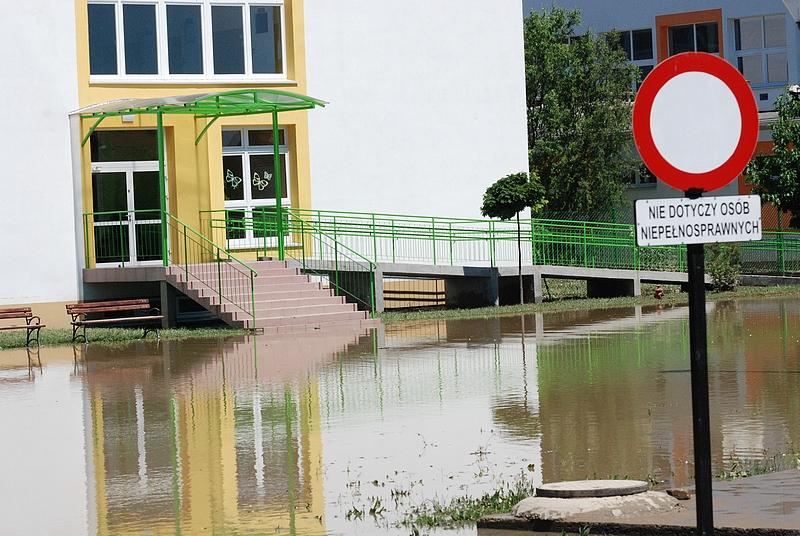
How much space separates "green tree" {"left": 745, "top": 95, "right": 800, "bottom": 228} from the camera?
40.2 m

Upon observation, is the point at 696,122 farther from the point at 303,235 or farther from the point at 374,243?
the point at 374,243

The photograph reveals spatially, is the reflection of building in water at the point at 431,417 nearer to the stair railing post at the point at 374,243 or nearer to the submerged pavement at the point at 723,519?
the submerged pavement at the point at 723,519

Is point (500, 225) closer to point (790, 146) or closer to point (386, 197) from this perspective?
point (386, 197)

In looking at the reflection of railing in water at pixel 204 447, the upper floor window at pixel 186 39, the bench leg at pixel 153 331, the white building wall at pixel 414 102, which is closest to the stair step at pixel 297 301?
the bench leg at pixel 153 331

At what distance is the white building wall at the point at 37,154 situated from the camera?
1199 inches

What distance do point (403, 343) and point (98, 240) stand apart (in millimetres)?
10601

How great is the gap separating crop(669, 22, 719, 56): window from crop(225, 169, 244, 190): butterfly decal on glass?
70.2ft

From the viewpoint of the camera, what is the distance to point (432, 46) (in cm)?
3666

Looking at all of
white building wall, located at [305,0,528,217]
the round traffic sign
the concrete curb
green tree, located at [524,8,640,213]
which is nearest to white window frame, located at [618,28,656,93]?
green tree, located at [524,8,640,213]

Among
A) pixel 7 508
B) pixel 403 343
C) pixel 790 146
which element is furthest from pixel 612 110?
pixel 7 508

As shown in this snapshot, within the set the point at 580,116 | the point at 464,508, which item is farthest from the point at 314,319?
the point at 580,116

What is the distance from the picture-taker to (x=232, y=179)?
3394cm

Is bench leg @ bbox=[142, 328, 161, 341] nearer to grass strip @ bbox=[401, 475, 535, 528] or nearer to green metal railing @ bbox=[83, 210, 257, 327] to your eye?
green metal railing @ bbox=[83, 210, 257, 327]

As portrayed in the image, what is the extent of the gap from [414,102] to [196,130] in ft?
21.4
